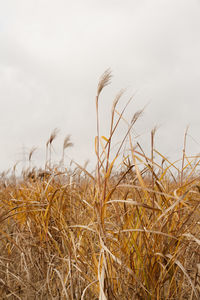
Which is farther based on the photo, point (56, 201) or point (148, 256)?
point (56, 201)

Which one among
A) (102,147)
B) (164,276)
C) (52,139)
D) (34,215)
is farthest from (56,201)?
(164,276)

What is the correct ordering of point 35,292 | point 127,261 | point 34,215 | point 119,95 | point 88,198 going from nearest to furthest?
point 119,95 < point 127,261 < point 35,292 < point 34,215 < point 88,198

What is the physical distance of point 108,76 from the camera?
979 mm

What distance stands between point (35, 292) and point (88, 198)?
0.78 m

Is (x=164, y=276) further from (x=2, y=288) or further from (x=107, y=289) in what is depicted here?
(x=2, y=288)

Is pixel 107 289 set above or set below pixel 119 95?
below

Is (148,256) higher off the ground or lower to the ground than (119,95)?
lower

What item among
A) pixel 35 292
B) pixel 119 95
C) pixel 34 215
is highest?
pixel 119 95

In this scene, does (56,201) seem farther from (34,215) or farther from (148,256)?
(148,256)

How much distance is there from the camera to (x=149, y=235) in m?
1.09

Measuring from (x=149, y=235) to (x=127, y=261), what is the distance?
0.43ft

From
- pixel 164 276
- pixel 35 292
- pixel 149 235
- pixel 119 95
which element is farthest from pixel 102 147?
pixel 35 292

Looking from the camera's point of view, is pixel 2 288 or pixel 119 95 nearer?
pixel 119 95

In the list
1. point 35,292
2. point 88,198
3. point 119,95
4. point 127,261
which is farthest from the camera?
point 88,198
